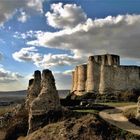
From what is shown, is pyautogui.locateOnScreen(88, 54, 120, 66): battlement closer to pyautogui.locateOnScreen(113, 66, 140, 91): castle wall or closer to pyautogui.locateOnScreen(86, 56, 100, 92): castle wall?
pyautogui.locateOnScreen(86, 56, 100, 92): castle wall

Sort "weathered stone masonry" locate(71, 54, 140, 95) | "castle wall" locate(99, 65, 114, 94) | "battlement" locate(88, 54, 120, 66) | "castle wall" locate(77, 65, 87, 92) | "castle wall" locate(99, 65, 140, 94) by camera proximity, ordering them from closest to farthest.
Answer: "castle wall" locate(99, 65, 114, 94), "castle wall" locate(99, 65, 140, 94), "weathered stone masonry" locate(71, 54, 140, 95), "castle wall" locate(77, 65, 87, 92), "battlement" locate(88, 54, 120, 66)

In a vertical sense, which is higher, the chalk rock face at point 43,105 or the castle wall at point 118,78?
the castle wall at point 118,78

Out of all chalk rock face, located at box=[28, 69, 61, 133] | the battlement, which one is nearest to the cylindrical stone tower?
the battlement

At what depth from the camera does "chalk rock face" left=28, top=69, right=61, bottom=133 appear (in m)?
31.5

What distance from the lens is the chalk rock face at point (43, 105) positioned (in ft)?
103

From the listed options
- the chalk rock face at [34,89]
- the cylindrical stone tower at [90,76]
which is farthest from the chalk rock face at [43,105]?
the cylindrical stone tower at [90,76]

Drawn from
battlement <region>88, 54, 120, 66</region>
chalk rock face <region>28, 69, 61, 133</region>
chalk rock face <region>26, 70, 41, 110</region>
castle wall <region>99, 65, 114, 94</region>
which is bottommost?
chalk rock face <region>28, 69, 61, 133</region>

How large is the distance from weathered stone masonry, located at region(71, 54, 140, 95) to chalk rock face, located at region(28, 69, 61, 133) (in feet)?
139

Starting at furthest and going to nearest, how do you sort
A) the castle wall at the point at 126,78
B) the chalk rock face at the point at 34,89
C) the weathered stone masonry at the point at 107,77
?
the castle wall at the point at 126,78
the weathered stone masonry at the point at 107,77
the chalk rock face at the point at 34,89

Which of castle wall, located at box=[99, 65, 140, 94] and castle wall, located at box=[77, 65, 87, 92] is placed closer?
castle wall, located at box=[99, 65, 140, 94]

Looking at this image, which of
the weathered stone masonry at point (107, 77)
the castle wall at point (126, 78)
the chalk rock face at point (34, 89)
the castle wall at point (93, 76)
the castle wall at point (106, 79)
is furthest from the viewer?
the castle wall at point (93, 76)

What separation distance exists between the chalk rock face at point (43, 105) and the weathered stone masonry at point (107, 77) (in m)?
42.2

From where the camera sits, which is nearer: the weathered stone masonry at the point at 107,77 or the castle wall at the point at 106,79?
the castle wall at the point at 106,79

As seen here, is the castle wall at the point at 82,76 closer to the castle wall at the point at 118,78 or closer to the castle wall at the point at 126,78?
the castle wall at the point at 118,78
